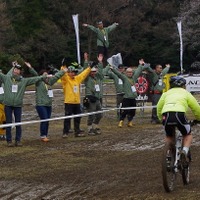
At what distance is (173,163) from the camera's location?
394 inches

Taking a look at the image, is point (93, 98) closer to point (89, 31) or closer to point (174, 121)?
point (174, 121)

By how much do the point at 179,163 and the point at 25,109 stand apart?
57.4 feet

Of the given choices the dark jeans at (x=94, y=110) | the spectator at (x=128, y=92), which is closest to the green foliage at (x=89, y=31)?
the spectator at (x=128, y=92)

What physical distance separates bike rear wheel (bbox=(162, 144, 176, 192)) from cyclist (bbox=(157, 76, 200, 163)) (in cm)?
16

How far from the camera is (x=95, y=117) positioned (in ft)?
60.1

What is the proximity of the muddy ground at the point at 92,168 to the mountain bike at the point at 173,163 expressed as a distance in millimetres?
165

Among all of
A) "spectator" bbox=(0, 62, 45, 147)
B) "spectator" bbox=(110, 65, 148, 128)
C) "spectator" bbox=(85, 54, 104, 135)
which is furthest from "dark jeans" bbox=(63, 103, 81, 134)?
"spectator" bbox=(110, 65, 148, 128)

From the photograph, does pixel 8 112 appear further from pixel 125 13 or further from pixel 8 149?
pixel 125 13

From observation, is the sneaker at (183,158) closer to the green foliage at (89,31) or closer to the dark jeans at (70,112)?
the dark jeans at (70,112)

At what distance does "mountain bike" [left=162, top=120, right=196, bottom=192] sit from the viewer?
9.66 m

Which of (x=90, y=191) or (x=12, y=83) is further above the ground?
A: (x=12, y=83)

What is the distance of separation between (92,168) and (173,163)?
265 cm

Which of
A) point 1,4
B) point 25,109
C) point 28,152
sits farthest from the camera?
point 1,4

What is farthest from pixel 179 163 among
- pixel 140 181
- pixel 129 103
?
pixel 129 103
